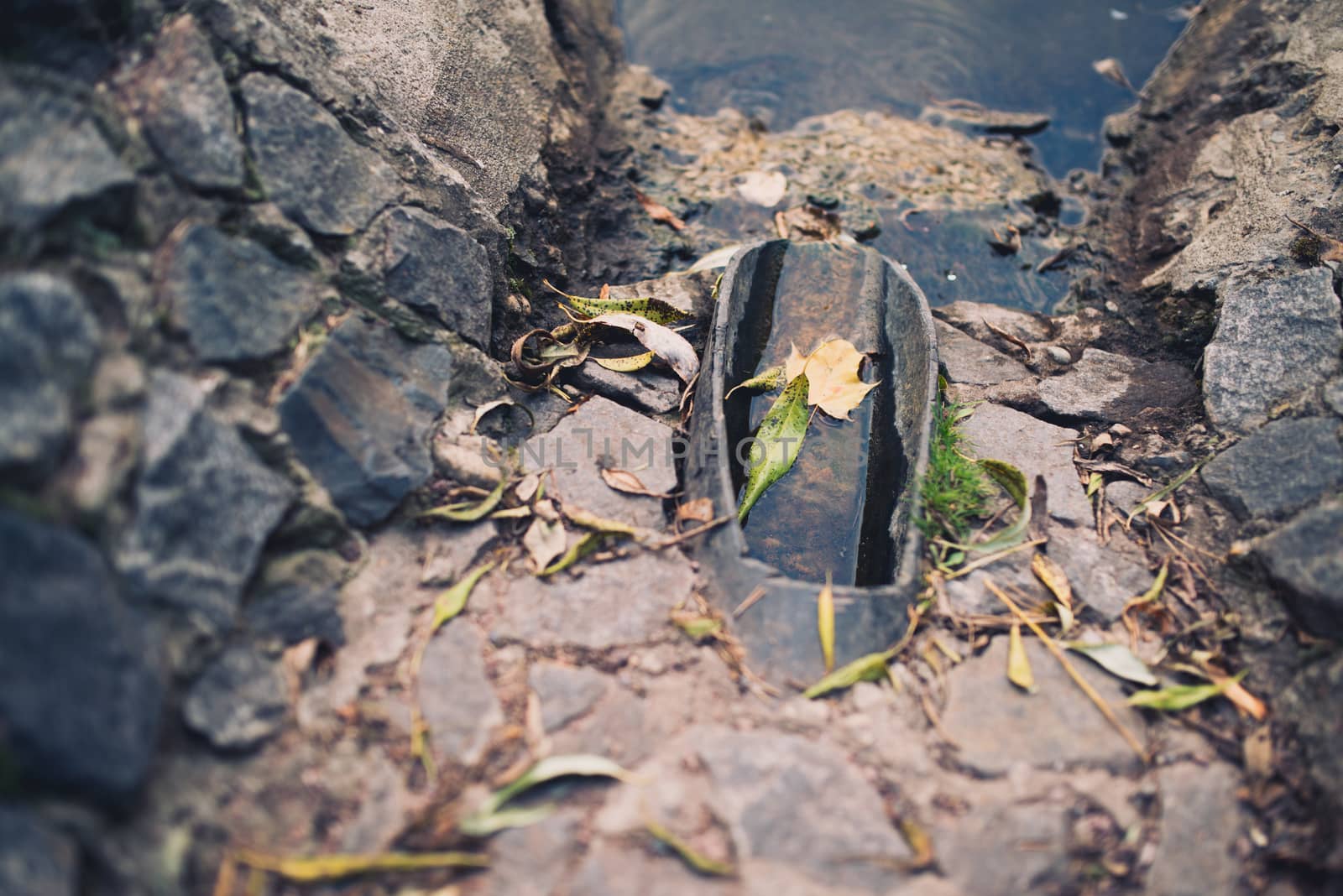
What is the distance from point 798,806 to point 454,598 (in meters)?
0.99

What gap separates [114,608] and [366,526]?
2.22 ft

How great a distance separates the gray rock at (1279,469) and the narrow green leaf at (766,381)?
54.0 inches

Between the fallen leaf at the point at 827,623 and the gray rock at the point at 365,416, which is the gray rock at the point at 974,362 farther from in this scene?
the gray rock at the point at 365,416

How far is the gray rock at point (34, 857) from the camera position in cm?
127

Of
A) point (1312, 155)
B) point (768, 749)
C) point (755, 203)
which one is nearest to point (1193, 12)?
point (1312, 155)

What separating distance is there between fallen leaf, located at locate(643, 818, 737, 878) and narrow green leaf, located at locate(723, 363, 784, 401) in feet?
4.82

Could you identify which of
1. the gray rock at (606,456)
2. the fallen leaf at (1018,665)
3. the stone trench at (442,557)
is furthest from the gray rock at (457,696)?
the fallen leaf at (1018,665)

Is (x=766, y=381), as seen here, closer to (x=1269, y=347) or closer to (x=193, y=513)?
(x=1269, y=347)

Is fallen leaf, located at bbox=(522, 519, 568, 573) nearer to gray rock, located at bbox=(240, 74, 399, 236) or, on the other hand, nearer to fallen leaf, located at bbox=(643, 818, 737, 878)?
fallen leaf, located at bbox=(643, 818, 737, 878)

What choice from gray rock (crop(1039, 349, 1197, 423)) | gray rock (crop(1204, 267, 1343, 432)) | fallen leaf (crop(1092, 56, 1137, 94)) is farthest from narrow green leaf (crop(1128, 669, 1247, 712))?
fallen leaf (crop(1092, 56, 1137, 94))

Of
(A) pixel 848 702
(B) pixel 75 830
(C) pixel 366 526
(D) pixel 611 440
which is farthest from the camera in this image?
(D) pixel 611 440

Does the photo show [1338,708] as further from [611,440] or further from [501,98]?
[501,98]

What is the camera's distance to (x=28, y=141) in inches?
61.8

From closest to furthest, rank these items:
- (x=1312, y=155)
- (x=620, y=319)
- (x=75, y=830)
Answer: (x=75, y=830)
(x=620, y=319)
(x=1312, y=155)
